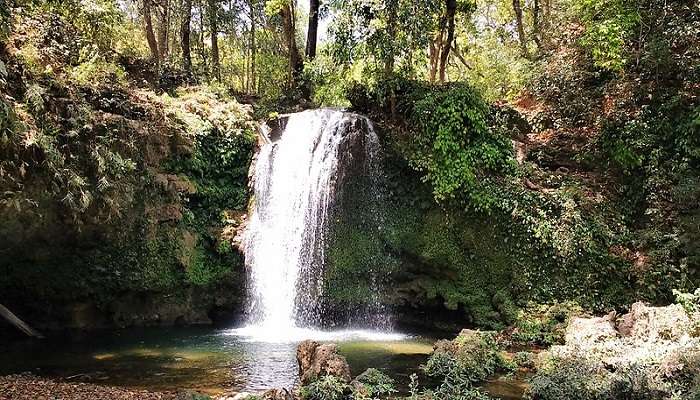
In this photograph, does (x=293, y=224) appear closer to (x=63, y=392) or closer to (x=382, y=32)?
(x=382, y=32)

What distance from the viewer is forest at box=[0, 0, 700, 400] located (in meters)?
10.2

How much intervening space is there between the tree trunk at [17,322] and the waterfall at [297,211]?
473 cm

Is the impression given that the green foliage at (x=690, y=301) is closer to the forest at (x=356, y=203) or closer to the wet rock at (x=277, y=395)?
the forest at (x=356, y=203)

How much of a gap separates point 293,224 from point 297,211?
0.35m

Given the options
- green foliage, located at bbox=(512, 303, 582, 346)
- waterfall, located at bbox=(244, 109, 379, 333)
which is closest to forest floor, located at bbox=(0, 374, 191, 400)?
waterfall, located at bbox=(244, 109, 379, 333)

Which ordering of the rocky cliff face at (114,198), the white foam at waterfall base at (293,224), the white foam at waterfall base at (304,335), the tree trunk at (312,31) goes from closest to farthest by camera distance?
the rocky cliff face at (114,198)
the white foam at waterfall base at (304,335)
the white foam at waterfall base at (293,224)
the tree trunk at (312,31)

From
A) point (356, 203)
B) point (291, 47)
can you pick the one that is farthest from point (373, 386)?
point (291, 47)

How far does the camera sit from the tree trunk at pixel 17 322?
10953mm

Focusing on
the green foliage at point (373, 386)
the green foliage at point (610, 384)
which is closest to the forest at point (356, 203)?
the green foliage at point (373, 386)

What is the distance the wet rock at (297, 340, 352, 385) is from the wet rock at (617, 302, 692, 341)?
15.7 ft

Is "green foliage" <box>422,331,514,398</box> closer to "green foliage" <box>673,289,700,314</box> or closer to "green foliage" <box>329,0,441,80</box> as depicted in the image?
"green foliage" <box>673,289,700,314</box>

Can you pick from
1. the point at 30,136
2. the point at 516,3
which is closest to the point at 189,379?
the point at 30,136

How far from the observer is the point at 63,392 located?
7012 millimetres

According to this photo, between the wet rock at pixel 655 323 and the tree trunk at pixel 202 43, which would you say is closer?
the wet rock at pixel 655 323
